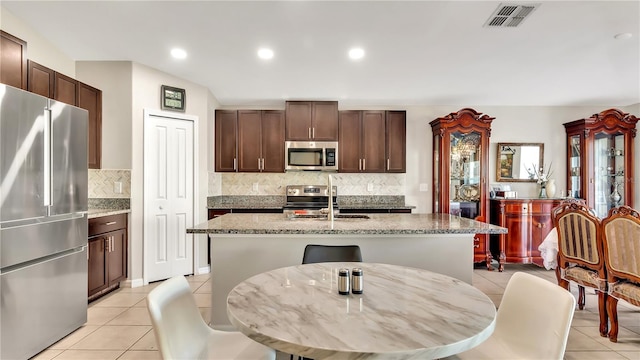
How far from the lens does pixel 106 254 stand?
3287mm

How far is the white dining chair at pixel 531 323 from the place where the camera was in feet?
4.10

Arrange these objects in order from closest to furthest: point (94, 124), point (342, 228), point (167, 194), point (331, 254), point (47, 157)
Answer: point (331, 254), point (47, 157), point (342, 228), point (94, 124), point (167, 194)

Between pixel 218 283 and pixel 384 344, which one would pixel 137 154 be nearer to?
pixel 218 283

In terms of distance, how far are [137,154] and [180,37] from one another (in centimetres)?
143

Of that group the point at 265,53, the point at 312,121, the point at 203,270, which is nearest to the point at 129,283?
the point at 203,270

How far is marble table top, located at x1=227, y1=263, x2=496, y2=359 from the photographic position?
0.92 metres

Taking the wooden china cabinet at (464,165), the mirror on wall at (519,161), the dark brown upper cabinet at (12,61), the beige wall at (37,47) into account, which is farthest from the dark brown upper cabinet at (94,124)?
the mirror on wall at (519,161)

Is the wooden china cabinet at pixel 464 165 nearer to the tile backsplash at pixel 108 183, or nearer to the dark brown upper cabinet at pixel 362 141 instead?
the dark brown upper cabinet at pixel 362 141

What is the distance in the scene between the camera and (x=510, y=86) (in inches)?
164

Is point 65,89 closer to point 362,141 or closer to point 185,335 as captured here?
point 185,335

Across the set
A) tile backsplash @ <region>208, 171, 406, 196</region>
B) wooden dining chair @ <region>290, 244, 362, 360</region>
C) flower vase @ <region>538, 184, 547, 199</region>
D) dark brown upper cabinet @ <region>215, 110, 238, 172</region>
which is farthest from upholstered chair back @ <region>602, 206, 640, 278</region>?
dark brown upper cabinet @ <region>215, 110, 238, 172</region>

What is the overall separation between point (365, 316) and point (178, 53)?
3.20m

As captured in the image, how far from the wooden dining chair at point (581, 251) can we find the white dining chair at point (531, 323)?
153 cm

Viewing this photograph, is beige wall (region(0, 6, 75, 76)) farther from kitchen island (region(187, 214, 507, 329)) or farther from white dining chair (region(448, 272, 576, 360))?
white dining chair (region(448, 272, 576, 360))
